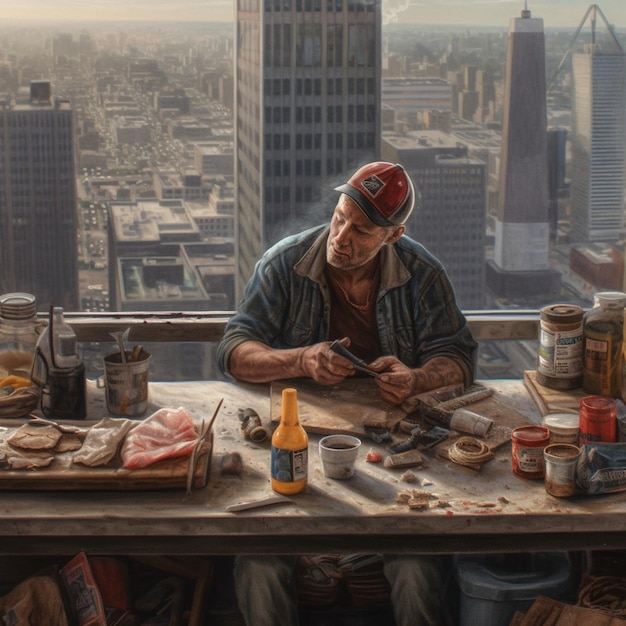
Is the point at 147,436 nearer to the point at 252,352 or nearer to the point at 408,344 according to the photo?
the point at 252,352

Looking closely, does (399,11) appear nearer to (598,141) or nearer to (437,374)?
(598,141)

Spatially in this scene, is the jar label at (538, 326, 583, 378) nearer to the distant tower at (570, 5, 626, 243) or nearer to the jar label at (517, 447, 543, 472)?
the jar label at (517, 447, 543, 472)

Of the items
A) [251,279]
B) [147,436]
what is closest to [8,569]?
[147,436]

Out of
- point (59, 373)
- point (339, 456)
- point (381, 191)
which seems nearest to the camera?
point (339, 456)

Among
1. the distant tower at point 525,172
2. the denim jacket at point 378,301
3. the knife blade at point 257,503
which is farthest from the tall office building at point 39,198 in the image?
the knife blade at point 257,503

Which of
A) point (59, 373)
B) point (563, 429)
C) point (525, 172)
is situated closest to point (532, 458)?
point (563, 429)

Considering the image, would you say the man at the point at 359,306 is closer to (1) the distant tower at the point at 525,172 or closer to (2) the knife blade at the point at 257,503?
(2) the knife blade at the point at 257,503
